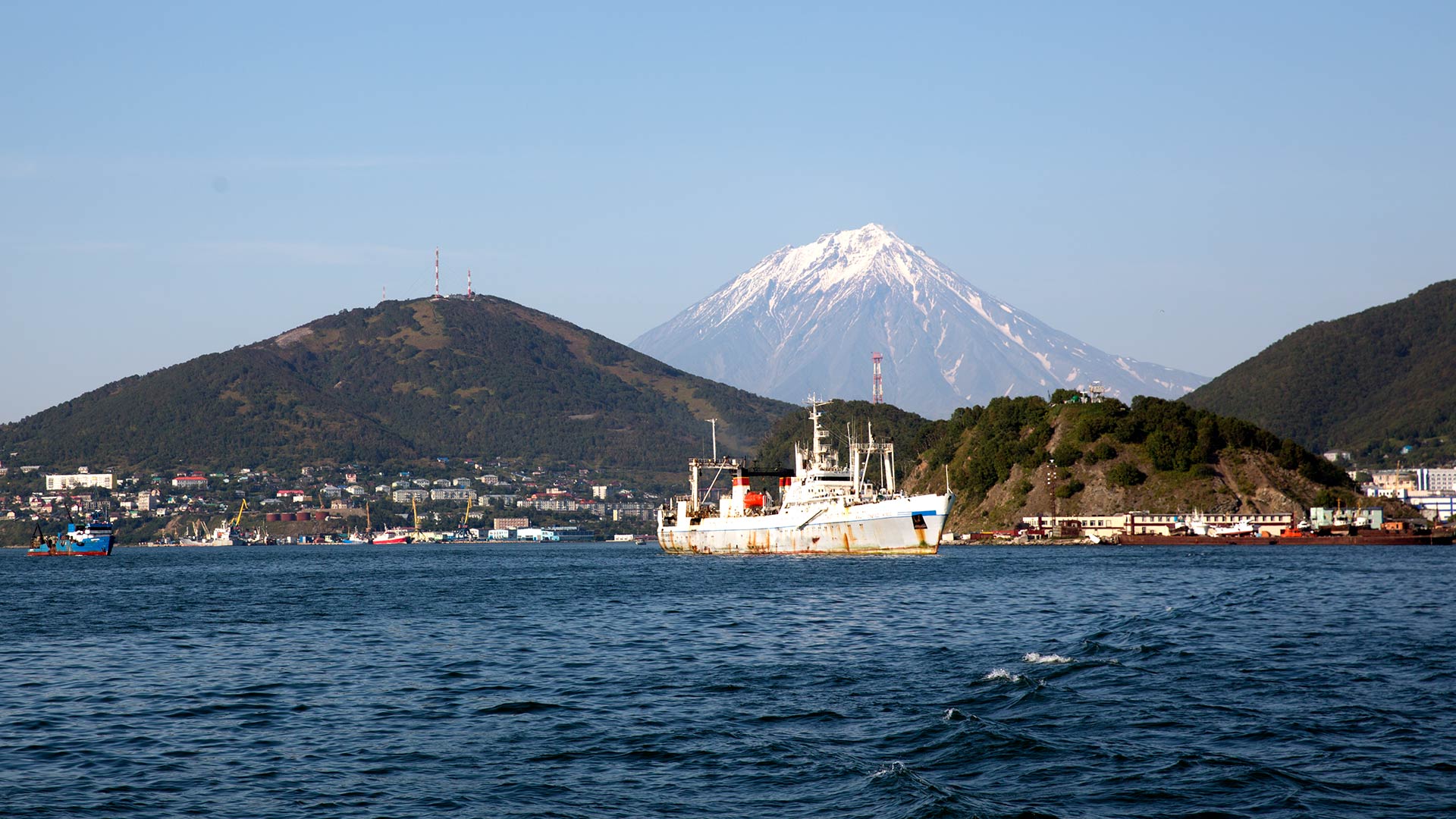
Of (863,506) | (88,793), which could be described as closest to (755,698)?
(88,793)

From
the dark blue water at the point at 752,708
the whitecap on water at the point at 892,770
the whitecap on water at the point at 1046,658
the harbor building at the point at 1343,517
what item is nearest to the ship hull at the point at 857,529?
the dark blue water at the point at 752,708

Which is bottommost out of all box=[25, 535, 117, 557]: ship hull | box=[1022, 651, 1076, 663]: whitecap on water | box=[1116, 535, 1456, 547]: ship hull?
box=[1116, 535, 1456, 547]: ship hull

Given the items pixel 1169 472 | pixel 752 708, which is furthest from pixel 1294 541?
pixel 752 708

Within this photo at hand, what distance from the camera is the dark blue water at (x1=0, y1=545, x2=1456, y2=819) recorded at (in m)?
21.9

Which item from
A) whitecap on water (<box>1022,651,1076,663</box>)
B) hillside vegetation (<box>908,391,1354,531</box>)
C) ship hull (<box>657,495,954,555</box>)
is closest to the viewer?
whitecap on water (<box>1022,651,1076,663</box>)

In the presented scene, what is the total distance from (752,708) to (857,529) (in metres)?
75.9

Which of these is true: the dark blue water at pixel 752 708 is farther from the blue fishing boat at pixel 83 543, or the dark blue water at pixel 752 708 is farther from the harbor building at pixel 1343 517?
the blue fishing boat at pixel 83 543

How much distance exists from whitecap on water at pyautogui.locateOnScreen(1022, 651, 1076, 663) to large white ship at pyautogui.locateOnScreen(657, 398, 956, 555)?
65178mm

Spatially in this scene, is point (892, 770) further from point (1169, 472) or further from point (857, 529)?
point (1169, 472)

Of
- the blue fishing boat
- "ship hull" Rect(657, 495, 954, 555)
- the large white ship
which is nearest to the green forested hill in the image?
the large white ship

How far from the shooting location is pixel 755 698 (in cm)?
3169

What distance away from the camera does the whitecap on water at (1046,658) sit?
36.6 m

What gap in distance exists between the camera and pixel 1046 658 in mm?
37062

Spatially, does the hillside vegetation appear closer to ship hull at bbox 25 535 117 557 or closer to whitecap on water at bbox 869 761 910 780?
ship hull at bbox 25 535 117 557
